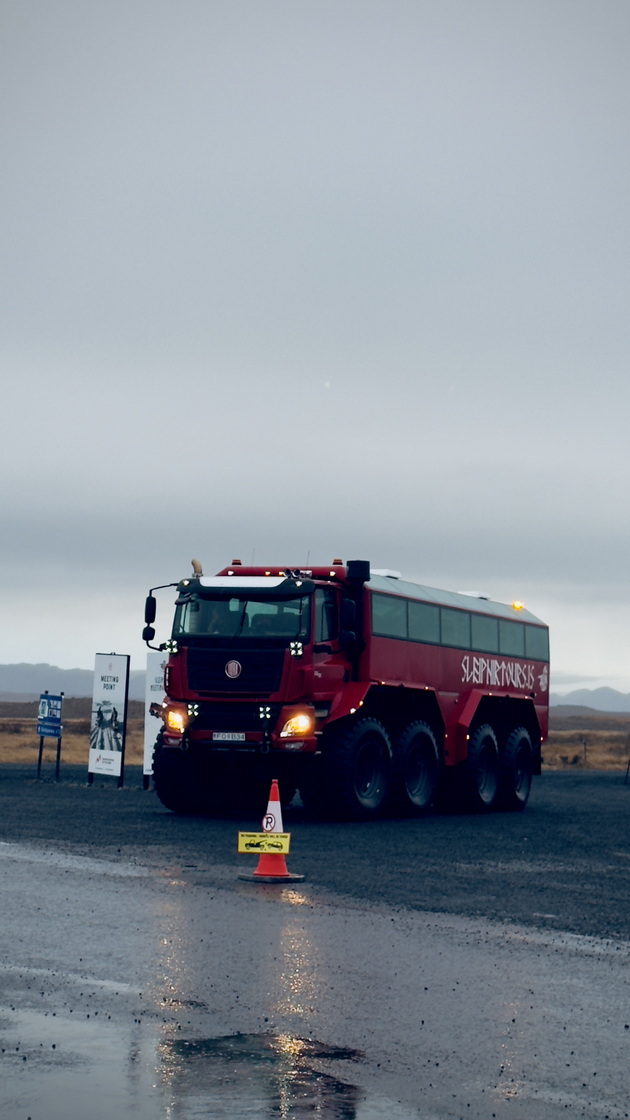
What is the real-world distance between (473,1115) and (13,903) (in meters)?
6.32

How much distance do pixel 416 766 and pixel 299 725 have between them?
3688 millimetres

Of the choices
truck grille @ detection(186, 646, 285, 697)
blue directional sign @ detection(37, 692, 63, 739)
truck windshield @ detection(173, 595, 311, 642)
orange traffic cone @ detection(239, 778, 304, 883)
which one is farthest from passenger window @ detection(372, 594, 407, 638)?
blue directional sign @ detection(37, 692, 63, 739)

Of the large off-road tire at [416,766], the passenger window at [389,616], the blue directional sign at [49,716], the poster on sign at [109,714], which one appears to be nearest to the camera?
the passenger window at [389,616]

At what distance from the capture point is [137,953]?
29.9ft

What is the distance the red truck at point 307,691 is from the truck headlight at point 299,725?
0.05ft

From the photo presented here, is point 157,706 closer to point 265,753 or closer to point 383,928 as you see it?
point 265,753

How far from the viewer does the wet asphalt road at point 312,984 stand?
5.95 m

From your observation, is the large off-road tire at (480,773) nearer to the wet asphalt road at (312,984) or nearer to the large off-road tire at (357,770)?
the large off-road tire at (357,770)

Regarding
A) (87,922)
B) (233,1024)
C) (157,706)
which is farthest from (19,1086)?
(157,706)

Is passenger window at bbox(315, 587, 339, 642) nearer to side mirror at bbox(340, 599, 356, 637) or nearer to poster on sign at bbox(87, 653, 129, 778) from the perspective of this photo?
side mirror at bbox(340, 599, 356, 637)

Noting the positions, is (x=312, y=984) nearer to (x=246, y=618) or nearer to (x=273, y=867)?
(x=273, y=867)

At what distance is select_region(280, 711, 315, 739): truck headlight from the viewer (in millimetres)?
19828

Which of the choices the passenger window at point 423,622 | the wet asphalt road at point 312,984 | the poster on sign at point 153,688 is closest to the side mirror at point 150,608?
the poster on sign at point 153,688

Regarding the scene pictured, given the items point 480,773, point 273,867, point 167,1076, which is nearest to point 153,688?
point 480,773
